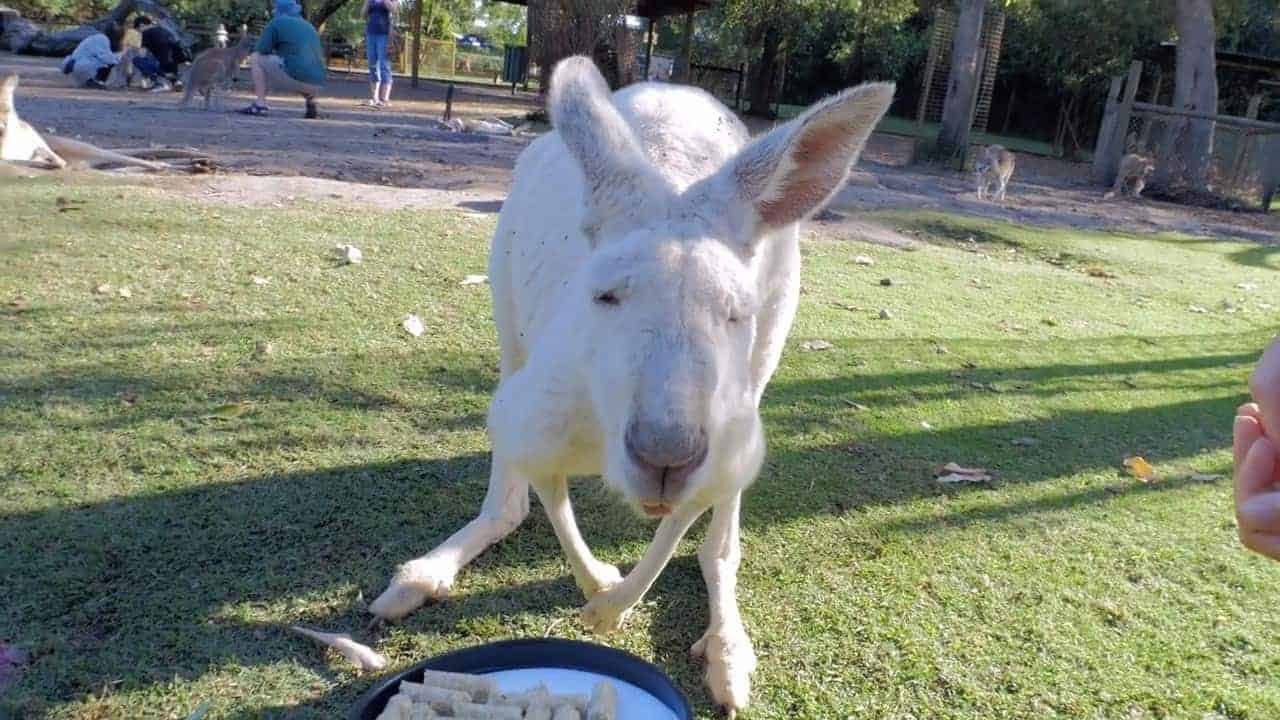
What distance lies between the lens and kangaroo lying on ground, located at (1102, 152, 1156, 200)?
13445 millimetres

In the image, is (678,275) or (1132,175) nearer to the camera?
(678,275)

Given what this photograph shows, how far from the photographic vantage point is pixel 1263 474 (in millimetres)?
1280

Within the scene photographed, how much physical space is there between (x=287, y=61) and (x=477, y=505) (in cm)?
1074

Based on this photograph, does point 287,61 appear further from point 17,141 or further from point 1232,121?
point 1232,121

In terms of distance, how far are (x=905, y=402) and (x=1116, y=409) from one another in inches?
43.5

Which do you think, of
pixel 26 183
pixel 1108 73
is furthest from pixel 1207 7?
pixel 26 183

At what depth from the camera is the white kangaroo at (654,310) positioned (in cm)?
153

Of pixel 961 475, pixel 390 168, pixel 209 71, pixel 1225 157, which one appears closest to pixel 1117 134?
pixel 1225 157

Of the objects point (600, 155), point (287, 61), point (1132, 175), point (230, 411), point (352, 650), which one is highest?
point (287, 61)

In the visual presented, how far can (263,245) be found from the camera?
512 centimetres

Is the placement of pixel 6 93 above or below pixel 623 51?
below

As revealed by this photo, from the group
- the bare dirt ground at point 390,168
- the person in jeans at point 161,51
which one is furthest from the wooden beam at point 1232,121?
the person in jeans at point 161,51

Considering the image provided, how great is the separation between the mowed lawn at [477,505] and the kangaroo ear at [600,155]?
47.2 inches

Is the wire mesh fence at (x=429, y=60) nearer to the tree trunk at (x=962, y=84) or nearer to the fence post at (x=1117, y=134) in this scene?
the tree trunk at (x=962, y=84)
